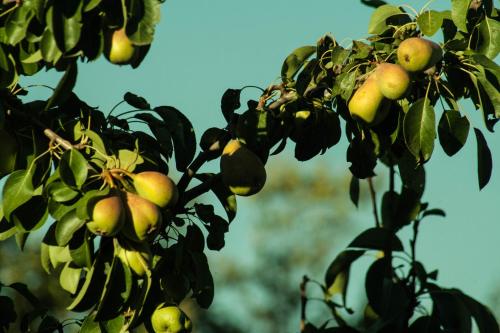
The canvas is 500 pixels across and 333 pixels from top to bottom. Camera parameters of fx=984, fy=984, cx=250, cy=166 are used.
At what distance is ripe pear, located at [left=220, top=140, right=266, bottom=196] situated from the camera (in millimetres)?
2447

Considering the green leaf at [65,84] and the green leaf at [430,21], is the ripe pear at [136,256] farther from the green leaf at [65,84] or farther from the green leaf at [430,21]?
the green leaf at [430,21]

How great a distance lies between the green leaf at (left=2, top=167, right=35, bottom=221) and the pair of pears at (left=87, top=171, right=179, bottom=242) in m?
0.23

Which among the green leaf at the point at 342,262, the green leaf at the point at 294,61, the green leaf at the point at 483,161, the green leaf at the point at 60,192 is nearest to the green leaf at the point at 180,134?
the green leaf at the point at 294,61

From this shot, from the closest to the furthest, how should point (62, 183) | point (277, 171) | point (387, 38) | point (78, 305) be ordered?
1. point (62, 183)
2. point (78, 305)
3. point (387, 38)
4. point (277, 171)

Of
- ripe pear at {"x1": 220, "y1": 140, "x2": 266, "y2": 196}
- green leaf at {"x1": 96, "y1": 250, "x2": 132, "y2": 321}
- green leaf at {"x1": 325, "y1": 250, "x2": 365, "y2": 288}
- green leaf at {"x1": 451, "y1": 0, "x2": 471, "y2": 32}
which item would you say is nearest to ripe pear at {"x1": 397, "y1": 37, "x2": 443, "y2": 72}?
green leaf at {"x1": 451, "y1": 0, "x2": 471, "y2": 32}

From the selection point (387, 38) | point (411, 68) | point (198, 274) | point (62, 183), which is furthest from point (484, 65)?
point (62, 183)

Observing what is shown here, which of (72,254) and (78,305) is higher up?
(72,254)

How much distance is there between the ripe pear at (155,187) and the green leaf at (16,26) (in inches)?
15.1

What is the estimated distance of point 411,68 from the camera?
233 centimetres

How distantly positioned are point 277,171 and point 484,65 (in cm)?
1356

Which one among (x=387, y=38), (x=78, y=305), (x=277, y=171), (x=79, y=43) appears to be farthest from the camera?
(x=277, y=171)

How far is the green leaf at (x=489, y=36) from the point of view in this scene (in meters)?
2.47

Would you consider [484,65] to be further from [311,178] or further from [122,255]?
[311,178]

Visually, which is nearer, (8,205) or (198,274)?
(8,205)
